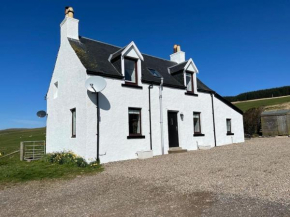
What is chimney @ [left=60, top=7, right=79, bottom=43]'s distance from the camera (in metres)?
14.1

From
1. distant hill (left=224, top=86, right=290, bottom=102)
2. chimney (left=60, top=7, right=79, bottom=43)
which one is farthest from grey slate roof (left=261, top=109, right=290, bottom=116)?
distant hill (left=224, top=86, right=290, bottom=102)

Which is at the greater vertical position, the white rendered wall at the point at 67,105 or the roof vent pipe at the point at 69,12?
the roof vent pipe at the point at 69,12

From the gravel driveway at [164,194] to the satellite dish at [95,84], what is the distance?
4394 mm

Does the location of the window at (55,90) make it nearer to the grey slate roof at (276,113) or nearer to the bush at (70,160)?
the bush at (70,160)

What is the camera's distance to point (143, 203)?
5.20 metres

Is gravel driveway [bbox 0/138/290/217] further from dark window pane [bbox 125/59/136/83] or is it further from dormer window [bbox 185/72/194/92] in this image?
dormer window [bbox 185/72/194/92]

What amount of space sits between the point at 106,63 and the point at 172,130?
6182 mm

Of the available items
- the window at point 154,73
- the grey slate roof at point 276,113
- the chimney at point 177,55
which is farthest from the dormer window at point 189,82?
the grey slate roof at point 276,113

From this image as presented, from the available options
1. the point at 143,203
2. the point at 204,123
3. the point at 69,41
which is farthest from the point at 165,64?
the point at 143,203

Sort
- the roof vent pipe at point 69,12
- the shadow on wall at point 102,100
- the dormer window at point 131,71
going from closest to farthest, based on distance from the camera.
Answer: the shadow on wall at point 102,100
the dormer window at point 131,71
the roof vent pipe at point 69,12

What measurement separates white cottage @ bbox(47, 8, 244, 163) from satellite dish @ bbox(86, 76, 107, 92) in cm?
60

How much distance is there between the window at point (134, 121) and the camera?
1341 cm

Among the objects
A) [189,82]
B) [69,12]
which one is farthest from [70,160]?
[189,82]

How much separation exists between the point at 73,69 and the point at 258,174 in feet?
35.0
